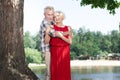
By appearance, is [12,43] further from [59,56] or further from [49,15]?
[59,56]

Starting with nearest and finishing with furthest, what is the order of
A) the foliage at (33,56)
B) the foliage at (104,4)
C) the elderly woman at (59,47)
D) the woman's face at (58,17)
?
the woman's face at (58,17) → the elderly woman at (59,47) → the foliage at (104,4) → the foliage at (33,56)

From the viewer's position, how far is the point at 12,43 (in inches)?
336

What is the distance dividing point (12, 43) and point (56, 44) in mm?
1272

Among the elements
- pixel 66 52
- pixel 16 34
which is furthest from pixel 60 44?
pixel 16 34

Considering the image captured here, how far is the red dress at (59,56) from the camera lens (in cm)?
754

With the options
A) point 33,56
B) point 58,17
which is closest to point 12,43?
point 58,17

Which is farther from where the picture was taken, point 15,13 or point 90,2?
point 90,2

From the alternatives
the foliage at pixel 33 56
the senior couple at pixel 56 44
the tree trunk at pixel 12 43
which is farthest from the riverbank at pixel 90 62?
the senior couple at pixel 56 44

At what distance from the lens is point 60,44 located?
754 cm

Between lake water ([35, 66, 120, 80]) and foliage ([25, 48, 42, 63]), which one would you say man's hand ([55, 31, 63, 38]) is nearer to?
lake water ([35, 66, 120, 80])

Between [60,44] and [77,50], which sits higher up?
[60,44]

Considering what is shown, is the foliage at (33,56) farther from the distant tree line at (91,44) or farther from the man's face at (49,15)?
the man's face at (49,15)

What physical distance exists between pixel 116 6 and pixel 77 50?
12134 cm

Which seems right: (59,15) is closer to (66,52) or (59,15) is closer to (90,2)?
(66,52)
